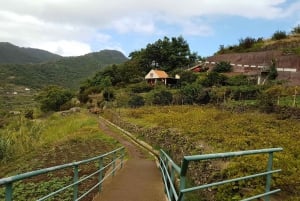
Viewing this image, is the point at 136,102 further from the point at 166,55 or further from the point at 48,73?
the point at 48,73

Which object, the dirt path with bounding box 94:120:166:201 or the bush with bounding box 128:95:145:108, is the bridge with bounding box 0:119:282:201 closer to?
the dirt path with bounding box 94:120:166:201

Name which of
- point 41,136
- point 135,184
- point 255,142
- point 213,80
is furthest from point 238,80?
point 135,184

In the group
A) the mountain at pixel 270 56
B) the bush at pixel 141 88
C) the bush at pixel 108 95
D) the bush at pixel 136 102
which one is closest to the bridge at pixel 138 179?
the bush at pixel 136 102

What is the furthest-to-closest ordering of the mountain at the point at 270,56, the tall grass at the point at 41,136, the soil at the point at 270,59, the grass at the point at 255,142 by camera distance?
the mountain at the point at 270,56, the soil at the point at 270,59, the tall grass at the point at 41,136, the grass at the point at 255,142

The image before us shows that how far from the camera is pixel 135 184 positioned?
437 inches

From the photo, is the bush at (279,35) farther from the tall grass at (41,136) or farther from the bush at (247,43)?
the tall grass at (41,136)

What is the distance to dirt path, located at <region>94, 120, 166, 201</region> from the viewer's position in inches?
361

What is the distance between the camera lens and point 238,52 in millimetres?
55969

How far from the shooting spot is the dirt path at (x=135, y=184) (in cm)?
916

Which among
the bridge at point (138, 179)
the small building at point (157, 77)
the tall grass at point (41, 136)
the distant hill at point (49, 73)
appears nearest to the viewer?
the bridge at point (138, 179)

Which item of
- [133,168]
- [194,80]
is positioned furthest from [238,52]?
[133,168]

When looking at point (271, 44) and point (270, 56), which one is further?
point (271, 44)

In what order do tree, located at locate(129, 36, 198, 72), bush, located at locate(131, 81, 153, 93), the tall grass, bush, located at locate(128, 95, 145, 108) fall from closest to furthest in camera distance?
the tall grass, bush, located at locate(128, 95, 145, 108), bush, located at locate(131, 81, 153, 93), tree, located at locate(129, 36, 198, 72)

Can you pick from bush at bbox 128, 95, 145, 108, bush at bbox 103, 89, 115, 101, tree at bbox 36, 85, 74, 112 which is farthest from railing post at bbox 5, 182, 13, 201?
tree at bbox 36, 85, 74, 112
